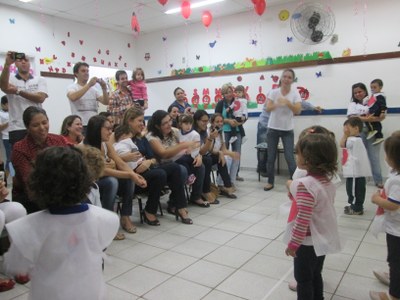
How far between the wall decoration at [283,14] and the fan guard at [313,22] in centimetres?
13

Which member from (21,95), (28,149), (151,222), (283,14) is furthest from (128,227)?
(283,14)

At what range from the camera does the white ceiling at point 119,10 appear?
507 cm

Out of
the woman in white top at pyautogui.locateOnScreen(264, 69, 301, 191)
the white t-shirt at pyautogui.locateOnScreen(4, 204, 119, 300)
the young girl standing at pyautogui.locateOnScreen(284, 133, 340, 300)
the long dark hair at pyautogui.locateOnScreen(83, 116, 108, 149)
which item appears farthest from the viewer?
the woman in white top at pyautogui.locateOnScreen(264, 69, 301, 191)

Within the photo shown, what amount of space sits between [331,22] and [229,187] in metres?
2.93

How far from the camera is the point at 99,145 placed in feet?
9.36

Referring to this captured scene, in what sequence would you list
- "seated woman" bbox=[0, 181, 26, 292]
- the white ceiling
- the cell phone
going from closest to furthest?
"seated woman" bbox=[0, 181, 26, 292]
the cell phone
the white ceiling

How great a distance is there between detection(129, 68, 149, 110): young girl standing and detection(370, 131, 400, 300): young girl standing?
11.3 feet

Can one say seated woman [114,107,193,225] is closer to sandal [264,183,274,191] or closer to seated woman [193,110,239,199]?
seated woman [193,110,239,199]

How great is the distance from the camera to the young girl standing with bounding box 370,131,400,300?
163cm

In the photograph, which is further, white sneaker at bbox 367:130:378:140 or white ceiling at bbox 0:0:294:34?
white ceiling at bbox 0:0:294:34

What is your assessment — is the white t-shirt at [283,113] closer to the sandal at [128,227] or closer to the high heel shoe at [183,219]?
the high heel shoe at [183,219]

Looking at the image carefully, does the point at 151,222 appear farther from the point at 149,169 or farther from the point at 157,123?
the point at 157,123

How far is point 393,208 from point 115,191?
2.08 m

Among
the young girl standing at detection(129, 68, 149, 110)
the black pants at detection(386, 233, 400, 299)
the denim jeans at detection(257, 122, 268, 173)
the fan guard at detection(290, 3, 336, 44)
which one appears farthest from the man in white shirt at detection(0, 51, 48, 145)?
the fan guard at detection(290, 3, 336, 44)
